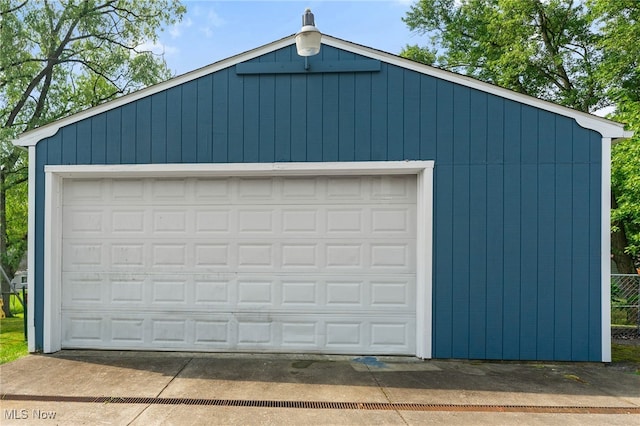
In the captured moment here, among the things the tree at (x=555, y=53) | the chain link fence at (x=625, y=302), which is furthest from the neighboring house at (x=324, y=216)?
the tree at (x=555, y=53)

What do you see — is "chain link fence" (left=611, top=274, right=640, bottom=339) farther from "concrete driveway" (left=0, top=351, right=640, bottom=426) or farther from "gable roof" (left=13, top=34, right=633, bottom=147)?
"gable roof" (left=13, top=34, right=633, bottom=147)

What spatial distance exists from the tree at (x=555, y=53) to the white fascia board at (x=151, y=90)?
30.9 ft

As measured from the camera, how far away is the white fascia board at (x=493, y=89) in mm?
4457

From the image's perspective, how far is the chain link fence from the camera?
6.35 metres

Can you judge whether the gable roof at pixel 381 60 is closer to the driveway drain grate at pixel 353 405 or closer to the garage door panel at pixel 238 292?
the garage door panel at pixel 238 292

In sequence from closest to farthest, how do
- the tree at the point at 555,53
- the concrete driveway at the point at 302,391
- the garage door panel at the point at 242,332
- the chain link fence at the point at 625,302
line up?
the concrete driveway at the point at 302,391 < the garage door panel at the point at 242,332 < the chain link fence at the point at 625,302 < the tree at the point at 555,53

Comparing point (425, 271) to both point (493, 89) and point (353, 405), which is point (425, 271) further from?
point (493, 89)

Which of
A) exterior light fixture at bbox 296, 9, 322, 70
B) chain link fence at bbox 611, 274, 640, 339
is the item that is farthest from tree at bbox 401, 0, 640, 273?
exterior light fixture at bbox 296, 9, 322, 70

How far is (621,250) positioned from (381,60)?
981cm

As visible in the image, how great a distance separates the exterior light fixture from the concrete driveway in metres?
3.69

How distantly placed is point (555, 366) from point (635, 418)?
1.20 metres

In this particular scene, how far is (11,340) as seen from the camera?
5.74m

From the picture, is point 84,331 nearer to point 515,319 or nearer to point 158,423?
point 158,423

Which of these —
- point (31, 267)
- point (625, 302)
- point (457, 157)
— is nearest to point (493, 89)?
point (457, 157)
